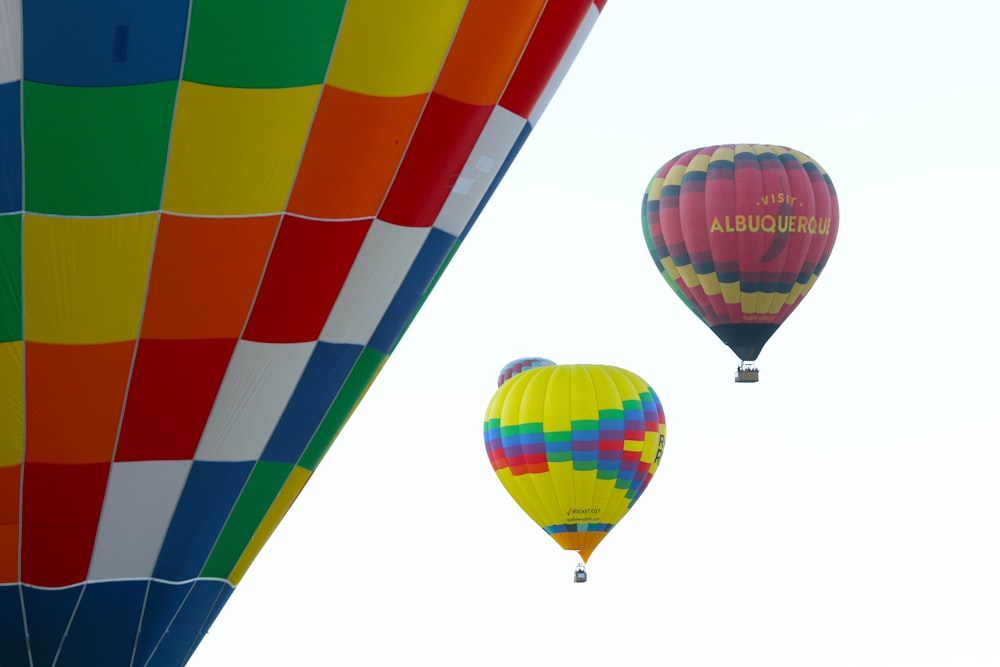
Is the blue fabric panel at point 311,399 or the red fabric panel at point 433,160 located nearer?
the red fabric panel at point 433,160

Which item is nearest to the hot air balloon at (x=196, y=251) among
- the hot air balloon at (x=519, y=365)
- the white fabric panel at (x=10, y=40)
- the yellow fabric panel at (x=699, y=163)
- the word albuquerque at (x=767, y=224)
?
the white fabric panel at (x=10, y=40)

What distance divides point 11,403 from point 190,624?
41.5 inches

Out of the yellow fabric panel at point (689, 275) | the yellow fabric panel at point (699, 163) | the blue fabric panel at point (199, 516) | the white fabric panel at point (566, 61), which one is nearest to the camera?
the blue fabric panel at point (199, 516)

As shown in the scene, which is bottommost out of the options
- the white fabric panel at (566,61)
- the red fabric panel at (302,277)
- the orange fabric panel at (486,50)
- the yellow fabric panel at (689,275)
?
the red fabric panel at (302,277)

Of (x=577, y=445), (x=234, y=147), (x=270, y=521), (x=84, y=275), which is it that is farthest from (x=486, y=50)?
(x=577, y=445)

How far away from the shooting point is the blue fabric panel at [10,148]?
17.5ft

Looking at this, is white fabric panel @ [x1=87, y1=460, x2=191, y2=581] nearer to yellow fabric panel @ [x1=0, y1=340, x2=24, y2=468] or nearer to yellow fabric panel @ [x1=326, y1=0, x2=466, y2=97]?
yellow fabric panel @ [x1=0, y1=340, x2=24, y2=468]

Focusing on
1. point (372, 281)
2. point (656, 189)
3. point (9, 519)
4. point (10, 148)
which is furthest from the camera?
point (656, 189)

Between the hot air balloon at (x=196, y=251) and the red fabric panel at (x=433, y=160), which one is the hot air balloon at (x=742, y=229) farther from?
the red fabric panel at (x=433, y=160)

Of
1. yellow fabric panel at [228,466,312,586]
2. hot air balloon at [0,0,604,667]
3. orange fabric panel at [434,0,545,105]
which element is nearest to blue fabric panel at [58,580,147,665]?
hot air balloon at [0,0,604,667]

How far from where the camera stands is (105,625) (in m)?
5.93

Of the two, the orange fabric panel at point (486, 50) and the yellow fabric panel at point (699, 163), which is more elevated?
Result: the yellow fabric panel at point (699, 163)

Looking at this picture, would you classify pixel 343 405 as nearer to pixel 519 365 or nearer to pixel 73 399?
pixel 73 399

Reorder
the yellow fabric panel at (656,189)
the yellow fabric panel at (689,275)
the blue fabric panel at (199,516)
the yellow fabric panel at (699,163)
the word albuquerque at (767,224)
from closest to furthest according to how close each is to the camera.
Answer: the blue fabric panel at (199,516) < the word albuquerque at (767,224) < the yellow fabric panel at (699,163) < the yellow fabric panel at (689,275) < the yellow fabric panel at (656,189)
